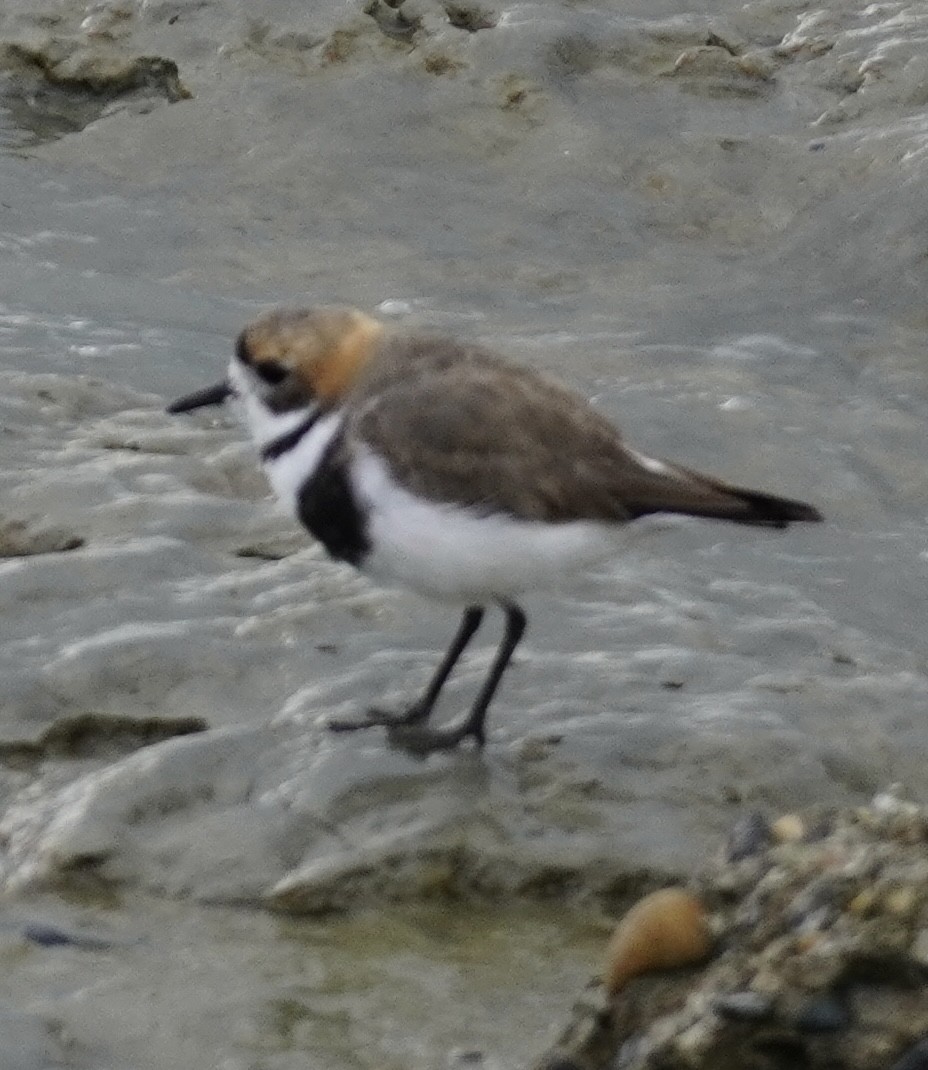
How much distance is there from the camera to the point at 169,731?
5.62 metres

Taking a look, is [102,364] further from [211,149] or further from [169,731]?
[169,731]

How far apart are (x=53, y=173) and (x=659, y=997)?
6.82 meters

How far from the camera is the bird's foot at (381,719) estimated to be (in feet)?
18.1

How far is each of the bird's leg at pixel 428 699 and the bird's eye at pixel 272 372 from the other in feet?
2.60

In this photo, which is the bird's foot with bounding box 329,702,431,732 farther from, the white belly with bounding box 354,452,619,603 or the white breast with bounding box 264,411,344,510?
the white breast with bounding box 264,411,344,510

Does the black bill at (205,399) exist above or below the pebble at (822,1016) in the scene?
below

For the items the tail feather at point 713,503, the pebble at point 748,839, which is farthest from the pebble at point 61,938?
the tail feather at point 713,503

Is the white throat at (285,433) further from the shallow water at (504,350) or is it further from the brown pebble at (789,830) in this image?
the brown pebble at (789,830)

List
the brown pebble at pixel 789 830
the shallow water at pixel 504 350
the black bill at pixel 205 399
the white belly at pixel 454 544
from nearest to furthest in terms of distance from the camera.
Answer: the brown pebble at pixel 789 830 → the shallow water at pixel 504 350 → the white belly at pixel 454 544 → the black bill at pixel 205 399

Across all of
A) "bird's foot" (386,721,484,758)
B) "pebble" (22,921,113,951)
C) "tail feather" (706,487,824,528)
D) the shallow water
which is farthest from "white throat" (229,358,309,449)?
"pebble" (22,921,113,951)

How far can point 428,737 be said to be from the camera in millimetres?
5496

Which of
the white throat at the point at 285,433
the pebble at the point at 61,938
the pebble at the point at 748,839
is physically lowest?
the pebble at the point at 61,938

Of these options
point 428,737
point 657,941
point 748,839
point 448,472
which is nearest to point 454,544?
point 448,472

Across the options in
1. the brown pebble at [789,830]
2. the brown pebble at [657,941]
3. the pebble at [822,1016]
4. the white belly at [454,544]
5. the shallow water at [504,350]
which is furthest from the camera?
the white belly at [454,544]
